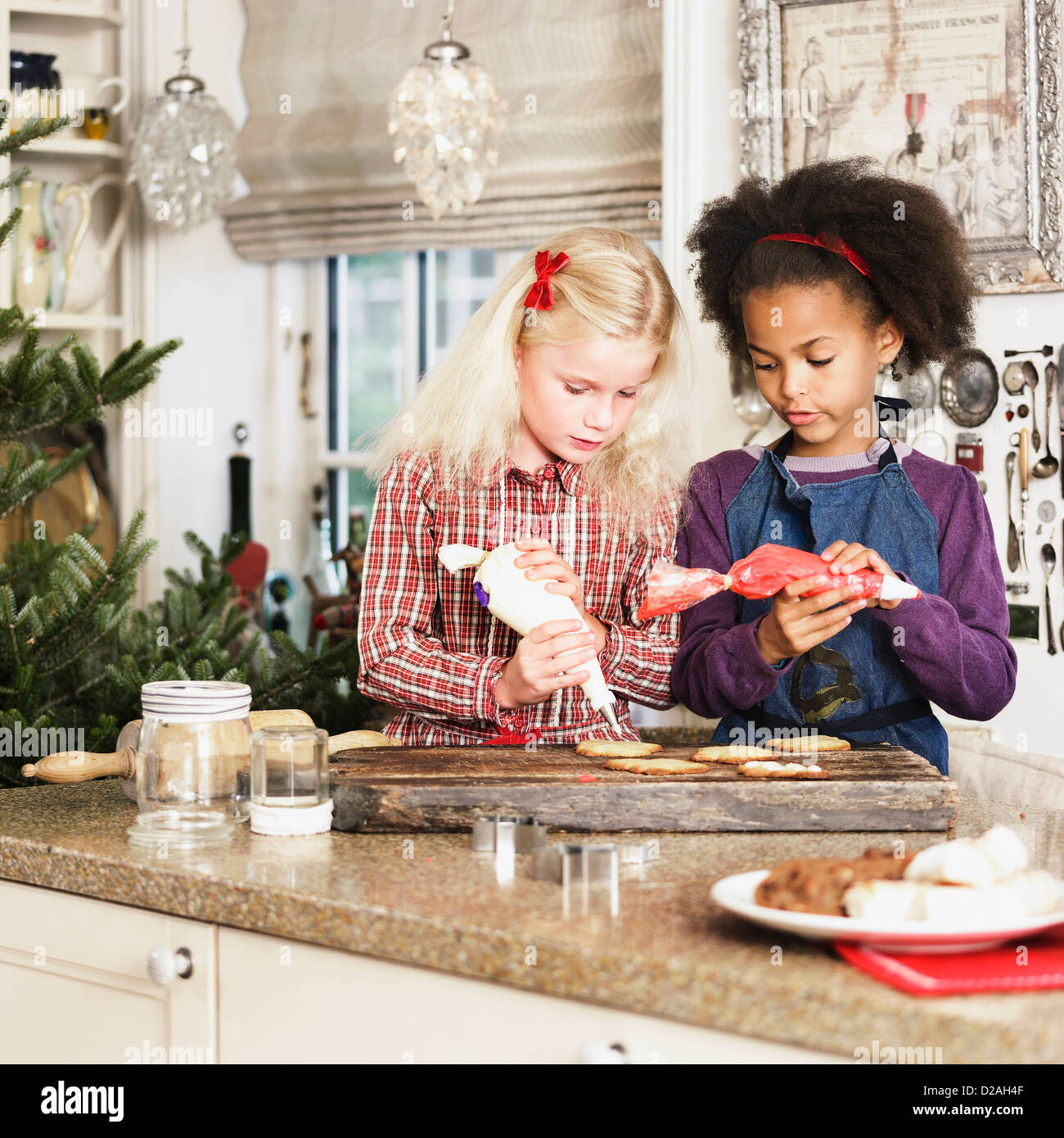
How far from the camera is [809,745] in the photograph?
4.68ft

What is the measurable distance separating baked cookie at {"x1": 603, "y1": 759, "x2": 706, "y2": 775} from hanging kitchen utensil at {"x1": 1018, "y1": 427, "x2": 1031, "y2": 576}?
128 centimetres

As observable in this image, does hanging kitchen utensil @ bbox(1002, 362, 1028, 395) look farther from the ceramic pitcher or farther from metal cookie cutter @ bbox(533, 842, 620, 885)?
the ceramic pitcher

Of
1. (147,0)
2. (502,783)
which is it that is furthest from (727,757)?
(147,0)

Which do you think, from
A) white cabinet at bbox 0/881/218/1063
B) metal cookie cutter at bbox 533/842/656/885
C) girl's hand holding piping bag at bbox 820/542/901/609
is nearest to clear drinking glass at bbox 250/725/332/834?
white cabinet at bbox 0/881/218/1063

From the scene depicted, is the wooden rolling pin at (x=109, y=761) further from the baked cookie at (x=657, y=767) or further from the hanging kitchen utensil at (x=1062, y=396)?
the hanging kitchen utensil at (x=1062, y=396)

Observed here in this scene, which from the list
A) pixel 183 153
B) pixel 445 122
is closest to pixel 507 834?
pixel 445 122

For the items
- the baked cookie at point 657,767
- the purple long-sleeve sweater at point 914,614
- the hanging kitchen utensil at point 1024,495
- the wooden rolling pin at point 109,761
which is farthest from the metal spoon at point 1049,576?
the wooden rolling pin at point 109,761

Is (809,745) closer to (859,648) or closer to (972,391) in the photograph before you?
(859,648)

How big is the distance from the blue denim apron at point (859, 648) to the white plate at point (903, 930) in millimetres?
712

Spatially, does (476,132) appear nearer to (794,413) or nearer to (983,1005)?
(794,413)

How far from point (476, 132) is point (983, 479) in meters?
1.22

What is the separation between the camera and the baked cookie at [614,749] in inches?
55.1

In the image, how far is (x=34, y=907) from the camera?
4.09 feet

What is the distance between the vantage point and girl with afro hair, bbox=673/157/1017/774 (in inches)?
64.1
